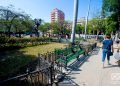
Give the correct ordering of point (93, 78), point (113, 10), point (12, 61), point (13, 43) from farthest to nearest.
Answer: point (113, 10), point (13, 43), point (12, 61), point (93, 78)

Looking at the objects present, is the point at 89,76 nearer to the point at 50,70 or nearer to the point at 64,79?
the point at 64,79

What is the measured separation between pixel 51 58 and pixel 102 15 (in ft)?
150

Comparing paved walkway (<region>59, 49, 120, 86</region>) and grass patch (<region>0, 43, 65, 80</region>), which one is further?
grass patch (<region>0, 43, 65, 80</region>)

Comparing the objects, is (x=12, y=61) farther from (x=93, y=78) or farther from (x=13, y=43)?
(x=13, y=43)

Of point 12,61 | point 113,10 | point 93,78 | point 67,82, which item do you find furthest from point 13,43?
point 113,10

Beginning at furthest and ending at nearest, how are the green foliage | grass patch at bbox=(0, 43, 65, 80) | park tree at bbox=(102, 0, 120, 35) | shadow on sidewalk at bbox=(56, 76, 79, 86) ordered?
park tree at bbox=(102, 0, 120, 35) → the green foliage → grass patch at bbox=(0, 43, 65, 80) → shadow on sidewalk at bbox=(56, 76, 79, 86)

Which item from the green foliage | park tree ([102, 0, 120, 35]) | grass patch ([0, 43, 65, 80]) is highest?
park tree ([102, 0, 120, 35])

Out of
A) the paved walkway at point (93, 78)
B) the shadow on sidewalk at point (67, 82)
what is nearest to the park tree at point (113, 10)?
the paved walkway at point (93, 78)

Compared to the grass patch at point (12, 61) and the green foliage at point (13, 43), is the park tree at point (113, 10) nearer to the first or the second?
the green foliage at point (13, 43)

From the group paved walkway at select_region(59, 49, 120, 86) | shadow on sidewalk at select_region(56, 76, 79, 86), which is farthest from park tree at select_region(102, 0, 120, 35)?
shadow on sidewalk at select_region(56, 76, 79, 86)

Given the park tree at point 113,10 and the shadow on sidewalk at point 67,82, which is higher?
the park tree at point 113,10

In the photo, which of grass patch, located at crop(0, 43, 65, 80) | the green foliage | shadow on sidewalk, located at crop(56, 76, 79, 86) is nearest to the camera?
shadow on sidewalk, located at crop(56, 76, 79, 86)

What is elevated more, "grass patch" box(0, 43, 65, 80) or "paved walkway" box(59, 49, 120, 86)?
"paved walkway" box(59, 49, 120, 86)

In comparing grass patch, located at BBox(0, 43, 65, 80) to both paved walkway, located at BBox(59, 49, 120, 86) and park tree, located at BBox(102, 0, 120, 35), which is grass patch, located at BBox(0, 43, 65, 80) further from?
park tree, located at BBox(102, 0, 120, 35)
